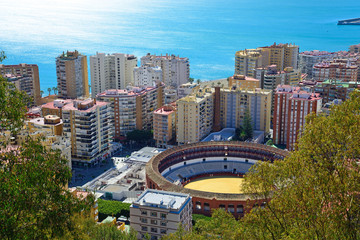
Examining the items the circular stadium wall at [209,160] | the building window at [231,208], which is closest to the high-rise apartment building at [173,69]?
the circular stadium wall at [209,160]

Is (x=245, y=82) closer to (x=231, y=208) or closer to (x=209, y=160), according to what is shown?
(x=209, y=160)

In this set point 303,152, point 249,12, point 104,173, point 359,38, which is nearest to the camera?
point 303,152

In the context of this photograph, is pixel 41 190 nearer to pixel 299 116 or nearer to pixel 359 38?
pixel 299 116

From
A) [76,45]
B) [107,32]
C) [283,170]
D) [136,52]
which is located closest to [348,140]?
[283,170]

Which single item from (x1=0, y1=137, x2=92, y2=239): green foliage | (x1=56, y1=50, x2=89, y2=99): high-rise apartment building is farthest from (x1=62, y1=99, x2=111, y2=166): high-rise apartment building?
(x1=0, y1=137, x2=92, y2=239): green foliage

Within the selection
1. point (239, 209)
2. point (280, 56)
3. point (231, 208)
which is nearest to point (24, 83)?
point (231, 208)

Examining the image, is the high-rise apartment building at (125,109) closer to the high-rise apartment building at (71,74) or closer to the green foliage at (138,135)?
the green foliage at (138,135)

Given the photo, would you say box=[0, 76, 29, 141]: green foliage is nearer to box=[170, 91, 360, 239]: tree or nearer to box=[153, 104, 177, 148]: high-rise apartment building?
box=[170, 91, 360, 239]: tree
